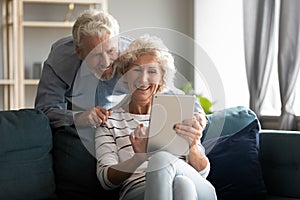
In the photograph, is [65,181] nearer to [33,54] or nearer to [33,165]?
[33,165]

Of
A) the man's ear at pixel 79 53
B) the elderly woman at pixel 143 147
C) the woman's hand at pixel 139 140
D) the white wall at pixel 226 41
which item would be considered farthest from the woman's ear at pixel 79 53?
the white wall at pixel 226 41

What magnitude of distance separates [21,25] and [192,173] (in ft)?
8.34

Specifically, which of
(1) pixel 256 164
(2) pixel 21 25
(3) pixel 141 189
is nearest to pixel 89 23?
(3) pixel 141 189

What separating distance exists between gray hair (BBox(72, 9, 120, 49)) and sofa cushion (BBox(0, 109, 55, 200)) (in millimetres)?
386

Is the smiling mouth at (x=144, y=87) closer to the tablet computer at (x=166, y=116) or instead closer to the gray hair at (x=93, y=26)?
the tablet computer at (x=166, y=116)

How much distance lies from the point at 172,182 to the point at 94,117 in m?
0.49

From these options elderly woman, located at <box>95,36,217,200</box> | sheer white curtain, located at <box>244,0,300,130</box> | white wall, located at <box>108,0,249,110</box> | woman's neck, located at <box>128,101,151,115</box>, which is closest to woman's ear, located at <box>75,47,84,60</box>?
elderly woman, located at <box>95,36,217,200</box>

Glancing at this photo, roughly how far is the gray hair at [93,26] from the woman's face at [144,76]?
0.25m

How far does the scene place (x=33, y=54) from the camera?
4.64 meters

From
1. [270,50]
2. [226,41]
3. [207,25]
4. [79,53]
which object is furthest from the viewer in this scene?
[207,25]

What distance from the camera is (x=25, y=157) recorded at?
2.47 metres

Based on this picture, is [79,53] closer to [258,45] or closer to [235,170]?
[235,170]

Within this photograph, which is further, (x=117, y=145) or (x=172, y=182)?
(x=117, y=145)

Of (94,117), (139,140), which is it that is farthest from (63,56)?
(139,140)
